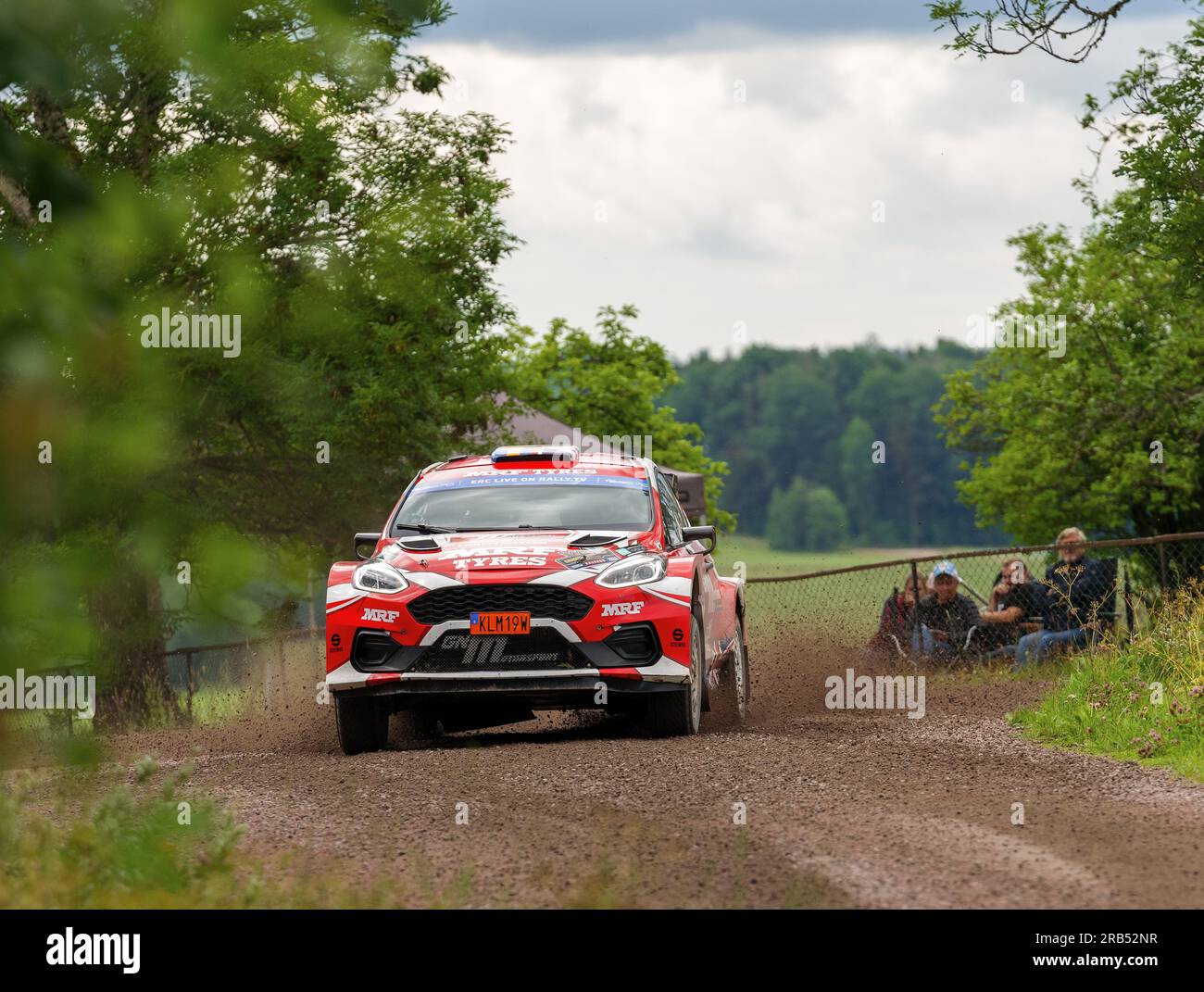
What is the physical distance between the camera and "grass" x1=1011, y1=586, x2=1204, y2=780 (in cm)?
1038

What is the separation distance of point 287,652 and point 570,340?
41.0 m

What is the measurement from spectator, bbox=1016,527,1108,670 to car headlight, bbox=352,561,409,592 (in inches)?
296

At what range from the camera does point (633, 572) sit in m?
10.6

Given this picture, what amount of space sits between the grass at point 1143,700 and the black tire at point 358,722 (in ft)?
14.9

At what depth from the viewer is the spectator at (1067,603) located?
631 inches

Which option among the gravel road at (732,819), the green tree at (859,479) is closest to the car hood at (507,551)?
the gravel road at (732,819)

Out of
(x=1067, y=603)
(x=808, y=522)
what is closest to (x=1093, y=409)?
(x=1067, y=603)

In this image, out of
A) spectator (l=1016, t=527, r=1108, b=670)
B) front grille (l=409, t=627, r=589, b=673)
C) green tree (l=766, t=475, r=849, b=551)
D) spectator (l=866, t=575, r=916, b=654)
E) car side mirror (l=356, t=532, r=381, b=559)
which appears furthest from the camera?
green tree (l=766, t=475, r=849, b=551)

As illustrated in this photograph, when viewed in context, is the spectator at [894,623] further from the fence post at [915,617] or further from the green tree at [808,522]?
the green tree at [808,522]

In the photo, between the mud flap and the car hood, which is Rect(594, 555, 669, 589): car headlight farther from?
the mud flap

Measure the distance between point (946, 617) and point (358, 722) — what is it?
29.4 feet

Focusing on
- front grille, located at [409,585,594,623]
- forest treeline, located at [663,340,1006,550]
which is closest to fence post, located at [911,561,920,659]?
front grille, located at [409,585,594,623]
